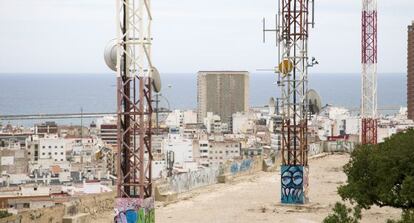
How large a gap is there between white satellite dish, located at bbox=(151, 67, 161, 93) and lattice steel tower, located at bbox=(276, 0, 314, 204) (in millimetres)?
7659

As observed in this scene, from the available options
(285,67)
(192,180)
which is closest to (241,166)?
(192,180)

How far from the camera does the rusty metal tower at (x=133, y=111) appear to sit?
1440 cm

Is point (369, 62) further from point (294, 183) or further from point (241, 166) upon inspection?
point (294, 183)

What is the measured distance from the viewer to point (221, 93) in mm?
171000

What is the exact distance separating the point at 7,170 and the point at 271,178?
204 ft

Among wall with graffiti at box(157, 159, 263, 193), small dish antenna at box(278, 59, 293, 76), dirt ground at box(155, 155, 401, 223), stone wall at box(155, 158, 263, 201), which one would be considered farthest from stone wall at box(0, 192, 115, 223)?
small dish antenna at box(278, 59, 293, 76)

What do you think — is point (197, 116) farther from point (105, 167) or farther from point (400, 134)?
point (400, 134)

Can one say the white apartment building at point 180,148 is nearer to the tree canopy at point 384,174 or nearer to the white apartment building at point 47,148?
the white apartment building at point 47,148

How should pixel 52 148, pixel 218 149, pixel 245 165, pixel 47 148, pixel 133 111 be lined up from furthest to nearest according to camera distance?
1. pixel 52 148
2. pixel 47 148
3. pixel 218 149
4. pixel 245 165
5. pixel 133 111

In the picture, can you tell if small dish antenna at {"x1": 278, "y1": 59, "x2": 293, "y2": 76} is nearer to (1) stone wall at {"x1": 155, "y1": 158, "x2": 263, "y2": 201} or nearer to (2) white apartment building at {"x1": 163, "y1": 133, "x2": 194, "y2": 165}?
(1) stone wall at {"x1": 155, "y1": 158, "x2": 263, "y2": 201}

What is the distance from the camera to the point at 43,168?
8906 cm

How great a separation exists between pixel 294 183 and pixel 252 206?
124 centimetres

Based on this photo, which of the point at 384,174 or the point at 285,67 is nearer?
the point at 384,174

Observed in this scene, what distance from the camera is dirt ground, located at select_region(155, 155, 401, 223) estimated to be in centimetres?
2128
